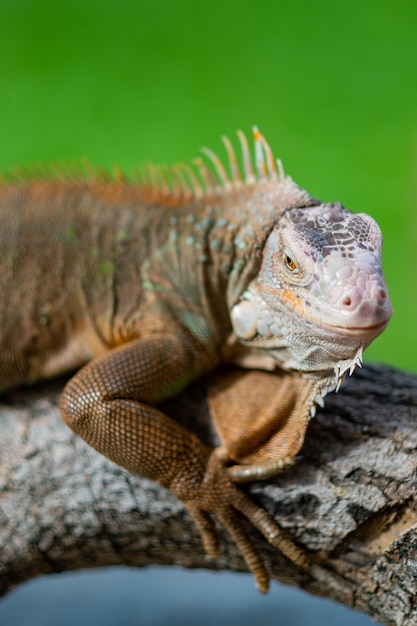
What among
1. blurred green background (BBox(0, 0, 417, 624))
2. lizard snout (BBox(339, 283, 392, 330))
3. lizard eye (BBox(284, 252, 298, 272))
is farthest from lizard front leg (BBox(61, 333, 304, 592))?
blurred green background (BBox(0, 0, 417, 624))

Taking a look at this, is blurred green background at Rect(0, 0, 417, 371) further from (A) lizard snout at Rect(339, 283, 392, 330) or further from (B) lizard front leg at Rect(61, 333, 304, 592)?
(A) lizard snout at Rect(339, 283, 392, 330)

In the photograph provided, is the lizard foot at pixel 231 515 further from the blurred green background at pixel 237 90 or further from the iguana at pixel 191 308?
the blurred green background at pixel 237 90

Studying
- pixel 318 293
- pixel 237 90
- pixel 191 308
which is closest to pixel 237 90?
pixel 237 90

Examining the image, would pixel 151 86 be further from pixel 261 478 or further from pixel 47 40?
pixel 261 478

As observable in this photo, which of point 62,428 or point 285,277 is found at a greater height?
point 285,277

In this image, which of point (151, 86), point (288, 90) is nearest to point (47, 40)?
point (151, 86)

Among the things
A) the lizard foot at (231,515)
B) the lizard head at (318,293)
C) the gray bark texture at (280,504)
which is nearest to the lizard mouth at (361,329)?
the lizard head at (318,293)

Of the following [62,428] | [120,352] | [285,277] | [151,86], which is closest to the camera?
[285,277]
